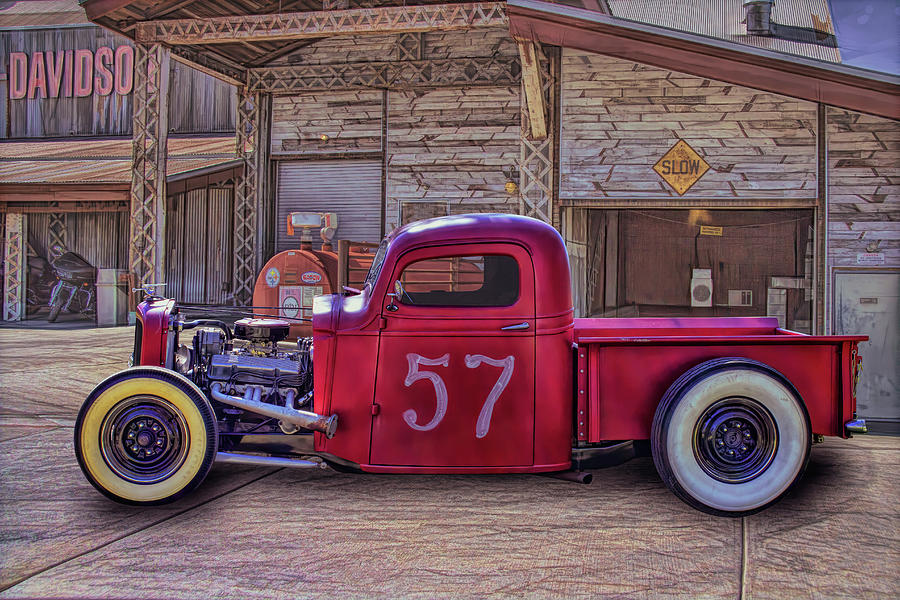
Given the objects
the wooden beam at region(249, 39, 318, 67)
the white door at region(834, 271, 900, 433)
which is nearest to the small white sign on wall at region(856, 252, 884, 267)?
the white door at region(834, 271, 900, 433)

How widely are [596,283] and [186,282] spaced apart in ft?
42.1

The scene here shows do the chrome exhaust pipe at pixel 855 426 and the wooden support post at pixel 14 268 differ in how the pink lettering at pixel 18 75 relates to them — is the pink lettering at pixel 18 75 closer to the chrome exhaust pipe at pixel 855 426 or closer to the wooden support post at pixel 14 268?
the wooden support post at pixel 14 268

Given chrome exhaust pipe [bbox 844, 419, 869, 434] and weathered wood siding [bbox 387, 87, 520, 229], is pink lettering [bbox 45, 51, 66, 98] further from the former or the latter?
chrome exhaust pipe [bbox 844, 419, 869, 434]

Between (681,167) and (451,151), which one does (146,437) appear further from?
(451,151)

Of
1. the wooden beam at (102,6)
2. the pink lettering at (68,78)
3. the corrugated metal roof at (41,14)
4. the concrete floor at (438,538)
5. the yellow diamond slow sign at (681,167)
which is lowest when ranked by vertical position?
the concrete floor at (438,538)

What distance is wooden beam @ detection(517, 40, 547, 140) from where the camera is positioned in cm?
977

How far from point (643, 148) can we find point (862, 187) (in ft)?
12.2

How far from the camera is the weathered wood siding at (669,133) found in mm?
11898

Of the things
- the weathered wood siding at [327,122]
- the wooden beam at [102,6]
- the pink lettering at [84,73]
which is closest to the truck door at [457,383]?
the wooden beam at [102,6]

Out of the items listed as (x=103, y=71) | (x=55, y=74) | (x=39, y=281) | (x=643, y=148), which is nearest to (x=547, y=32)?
(x=643, y=148)

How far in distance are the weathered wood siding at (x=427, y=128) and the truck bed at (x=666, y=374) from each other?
10.9 meters

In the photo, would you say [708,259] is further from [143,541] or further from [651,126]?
[143,541]

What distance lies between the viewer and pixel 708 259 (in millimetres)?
12625

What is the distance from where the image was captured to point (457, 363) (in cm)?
416
